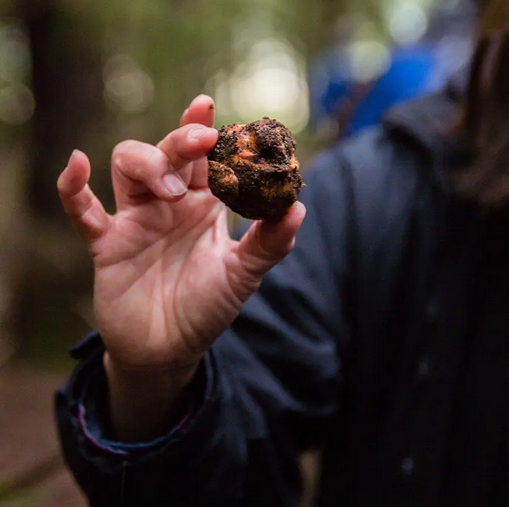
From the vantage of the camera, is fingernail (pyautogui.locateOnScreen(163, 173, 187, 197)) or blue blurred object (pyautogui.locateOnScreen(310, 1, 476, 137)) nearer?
fingernail (pyautogui.locateOnScreen(163, 173, 187, 197))

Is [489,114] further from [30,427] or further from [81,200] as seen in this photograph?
[30,427]

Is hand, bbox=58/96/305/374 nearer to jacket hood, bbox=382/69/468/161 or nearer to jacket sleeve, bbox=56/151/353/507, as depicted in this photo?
jacket sleeve, bbox=56/151/353/507

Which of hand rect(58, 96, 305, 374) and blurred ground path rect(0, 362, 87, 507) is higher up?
hand rect(58, 96, 305, 374)

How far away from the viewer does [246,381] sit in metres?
1.13

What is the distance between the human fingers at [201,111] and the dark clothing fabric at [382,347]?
17.9 inches

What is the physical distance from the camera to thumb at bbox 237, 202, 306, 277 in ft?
2.50

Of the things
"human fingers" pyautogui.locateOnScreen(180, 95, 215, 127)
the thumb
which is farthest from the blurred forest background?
the thumb

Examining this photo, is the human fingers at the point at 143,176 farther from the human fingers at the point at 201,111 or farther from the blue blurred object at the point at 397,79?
the blue blurred object at the point at 397,79

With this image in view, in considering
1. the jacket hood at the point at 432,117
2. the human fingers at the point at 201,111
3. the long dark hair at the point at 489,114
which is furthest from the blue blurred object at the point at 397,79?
the human fingers at the point at 201,111

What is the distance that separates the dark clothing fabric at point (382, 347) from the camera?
3.81ft

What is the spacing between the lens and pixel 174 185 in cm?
83

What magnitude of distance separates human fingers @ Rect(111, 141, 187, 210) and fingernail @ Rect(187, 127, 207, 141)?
9 centimetres

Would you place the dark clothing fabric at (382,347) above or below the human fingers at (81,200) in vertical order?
below

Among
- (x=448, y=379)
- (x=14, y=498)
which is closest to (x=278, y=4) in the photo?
(x=448, y=379)
